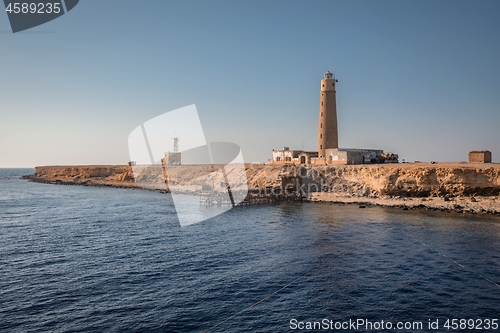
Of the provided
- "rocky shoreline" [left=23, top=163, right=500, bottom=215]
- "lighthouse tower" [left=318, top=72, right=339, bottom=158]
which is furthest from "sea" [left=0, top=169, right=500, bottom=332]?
"lighthouse tower" [left=318, top=72, right=339, bottom=158]

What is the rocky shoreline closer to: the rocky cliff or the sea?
the rocky cliff

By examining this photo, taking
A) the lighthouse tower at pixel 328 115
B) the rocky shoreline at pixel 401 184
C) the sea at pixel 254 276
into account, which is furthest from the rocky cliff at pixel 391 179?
the sea at pixel 254 276

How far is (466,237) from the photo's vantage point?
31.2 meters

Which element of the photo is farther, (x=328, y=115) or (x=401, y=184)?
(x=328, y=115)

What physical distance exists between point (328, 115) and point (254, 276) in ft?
189

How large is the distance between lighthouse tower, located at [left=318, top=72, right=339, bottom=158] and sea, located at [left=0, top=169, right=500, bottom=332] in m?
36.4

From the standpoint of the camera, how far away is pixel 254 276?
71.6 ft

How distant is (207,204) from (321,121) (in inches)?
1319

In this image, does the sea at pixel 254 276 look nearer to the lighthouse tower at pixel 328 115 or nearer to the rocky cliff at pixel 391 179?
the rocky cliff at pixel 391 179

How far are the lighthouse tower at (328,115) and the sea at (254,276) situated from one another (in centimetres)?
3643

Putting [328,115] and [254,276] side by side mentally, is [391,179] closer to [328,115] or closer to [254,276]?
[328,115]

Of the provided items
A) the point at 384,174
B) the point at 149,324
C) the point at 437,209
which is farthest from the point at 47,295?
the point at 384,174

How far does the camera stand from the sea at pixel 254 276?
16109 mm

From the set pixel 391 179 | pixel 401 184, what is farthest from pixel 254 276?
pixel 391 179
